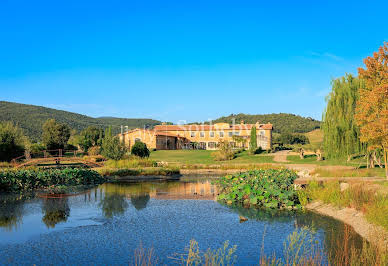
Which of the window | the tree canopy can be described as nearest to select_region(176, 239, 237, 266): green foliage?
the tree canopy

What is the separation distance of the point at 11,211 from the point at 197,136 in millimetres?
49189

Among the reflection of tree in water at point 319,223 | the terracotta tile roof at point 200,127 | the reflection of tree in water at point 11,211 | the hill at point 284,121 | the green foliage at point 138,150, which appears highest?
the hill at point 284,121

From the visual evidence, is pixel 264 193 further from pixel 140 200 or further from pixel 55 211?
pixel 55 211

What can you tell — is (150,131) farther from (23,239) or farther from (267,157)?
(23,239)

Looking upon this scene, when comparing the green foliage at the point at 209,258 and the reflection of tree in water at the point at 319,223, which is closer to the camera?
the green foliage at the point at 209,258

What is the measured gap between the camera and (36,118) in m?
75.8

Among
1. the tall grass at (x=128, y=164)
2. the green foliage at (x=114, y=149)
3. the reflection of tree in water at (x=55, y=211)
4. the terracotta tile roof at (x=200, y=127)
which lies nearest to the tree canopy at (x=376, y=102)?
the reflection of tree in water at (x=55, y=211)

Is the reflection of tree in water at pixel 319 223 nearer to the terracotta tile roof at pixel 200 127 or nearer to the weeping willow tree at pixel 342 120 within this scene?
the weeping willow tree at pixel 342 120

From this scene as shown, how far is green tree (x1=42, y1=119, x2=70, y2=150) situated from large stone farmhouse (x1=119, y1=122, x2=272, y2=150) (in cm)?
838

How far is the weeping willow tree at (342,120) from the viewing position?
2448 cm

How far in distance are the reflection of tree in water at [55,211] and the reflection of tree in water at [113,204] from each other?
1340mm

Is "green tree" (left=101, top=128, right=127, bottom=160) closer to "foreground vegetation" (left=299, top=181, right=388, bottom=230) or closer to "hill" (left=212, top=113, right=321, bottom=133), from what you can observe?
"foreground vegetation" (left=299, top=181, right=388, bottom=230)

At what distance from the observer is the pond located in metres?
8.25

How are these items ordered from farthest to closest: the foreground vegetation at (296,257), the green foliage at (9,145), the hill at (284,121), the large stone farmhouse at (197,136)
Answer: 1. the hill at (284,121)
2. the large stone farmhouse at (197,136)
3. the green foliage at (9,145)
4. the foreground vegetation at (296,257)
